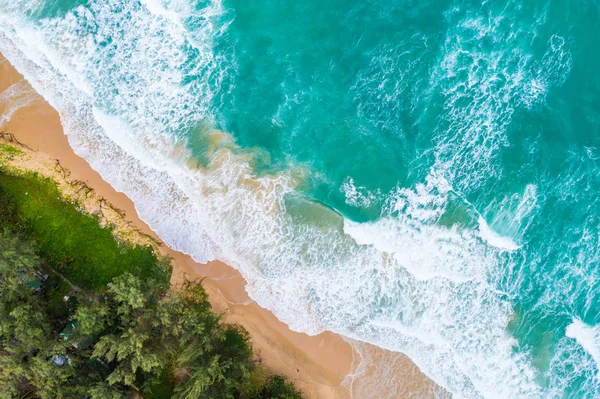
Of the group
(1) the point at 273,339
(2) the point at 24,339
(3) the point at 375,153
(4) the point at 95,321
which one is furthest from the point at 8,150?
(3) the point at 375,153

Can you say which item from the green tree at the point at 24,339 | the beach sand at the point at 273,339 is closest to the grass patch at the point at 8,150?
the beach sand at the point at 273,339

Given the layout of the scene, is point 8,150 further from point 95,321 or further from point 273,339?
point 273,339

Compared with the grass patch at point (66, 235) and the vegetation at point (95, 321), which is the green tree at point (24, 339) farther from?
the grass patch at point (66, 235)

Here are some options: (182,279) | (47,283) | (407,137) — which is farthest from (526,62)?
(47,283)

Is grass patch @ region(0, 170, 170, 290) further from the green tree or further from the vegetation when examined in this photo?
the green tree

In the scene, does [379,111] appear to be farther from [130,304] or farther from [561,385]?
[561,385]
